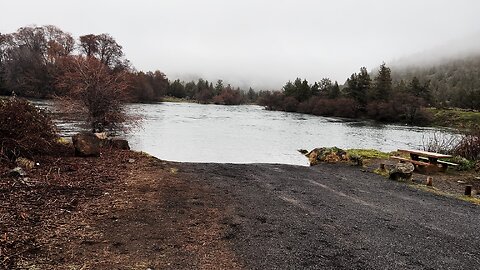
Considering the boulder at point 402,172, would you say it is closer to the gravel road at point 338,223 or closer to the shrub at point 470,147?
the gravel road at point 338,223

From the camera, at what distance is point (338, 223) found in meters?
Result: 7.20

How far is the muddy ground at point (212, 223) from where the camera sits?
5.03 m

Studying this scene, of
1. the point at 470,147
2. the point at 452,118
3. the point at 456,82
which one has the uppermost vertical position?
the point at 456,82

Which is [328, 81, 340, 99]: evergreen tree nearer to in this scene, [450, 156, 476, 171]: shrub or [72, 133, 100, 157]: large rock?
[450, 156, 476, 171]: shrub

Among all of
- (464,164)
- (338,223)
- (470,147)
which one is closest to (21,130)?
(338,223)

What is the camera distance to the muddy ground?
503 centimetres

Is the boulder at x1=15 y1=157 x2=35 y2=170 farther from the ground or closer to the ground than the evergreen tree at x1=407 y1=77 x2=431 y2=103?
closer to the ground

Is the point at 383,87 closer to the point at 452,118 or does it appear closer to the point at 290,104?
the point at 452,118

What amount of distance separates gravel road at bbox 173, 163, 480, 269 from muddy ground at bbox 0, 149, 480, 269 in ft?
0.07

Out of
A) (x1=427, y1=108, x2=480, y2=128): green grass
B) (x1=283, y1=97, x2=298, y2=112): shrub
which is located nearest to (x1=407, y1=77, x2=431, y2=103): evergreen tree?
(x1=427, y1=108, x2=480, y2=128): green grass

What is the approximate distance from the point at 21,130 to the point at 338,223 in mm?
8220

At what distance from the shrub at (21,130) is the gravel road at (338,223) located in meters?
4.12

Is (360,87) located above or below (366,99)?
above

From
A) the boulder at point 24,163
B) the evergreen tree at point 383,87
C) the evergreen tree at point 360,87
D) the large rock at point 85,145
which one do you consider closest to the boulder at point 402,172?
the large rock at point 85,145
